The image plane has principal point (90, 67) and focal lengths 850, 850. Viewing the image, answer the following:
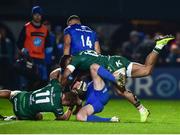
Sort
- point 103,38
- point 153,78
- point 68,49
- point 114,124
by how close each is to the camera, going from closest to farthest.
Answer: point 114,124 < point 68,49 < point 153,78 < point 103,38

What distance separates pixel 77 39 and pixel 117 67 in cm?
160

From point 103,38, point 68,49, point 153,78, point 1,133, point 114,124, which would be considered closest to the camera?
point 1,133

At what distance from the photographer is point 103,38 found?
24.0m

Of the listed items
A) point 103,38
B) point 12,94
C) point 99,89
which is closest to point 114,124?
point 99,89

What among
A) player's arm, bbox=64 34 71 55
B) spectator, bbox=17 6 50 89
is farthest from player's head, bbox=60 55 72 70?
spectator, bbox=17 6 50 89

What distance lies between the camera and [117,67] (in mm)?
14383

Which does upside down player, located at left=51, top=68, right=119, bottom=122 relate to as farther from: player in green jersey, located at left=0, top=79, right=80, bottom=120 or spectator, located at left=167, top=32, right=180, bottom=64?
spectator, located at left=167, top=32, right=180, bottom=64

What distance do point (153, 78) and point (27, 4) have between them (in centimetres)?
Result: 472

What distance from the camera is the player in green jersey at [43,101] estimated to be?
13523mm

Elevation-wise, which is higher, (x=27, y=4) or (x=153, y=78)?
(x=27, y=4)

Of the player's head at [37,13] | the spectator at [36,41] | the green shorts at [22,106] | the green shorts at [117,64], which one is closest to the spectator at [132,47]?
the spectator at [36,41]

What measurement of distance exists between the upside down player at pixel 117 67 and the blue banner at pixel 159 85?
7006 millimetres

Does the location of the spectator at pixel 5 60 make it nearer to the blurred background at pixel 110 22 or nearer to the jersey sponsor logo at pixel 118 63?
the blurred background at pixel 110 22

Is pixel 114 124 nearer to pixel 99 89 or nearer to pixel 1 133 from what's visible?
pixel 99 89
